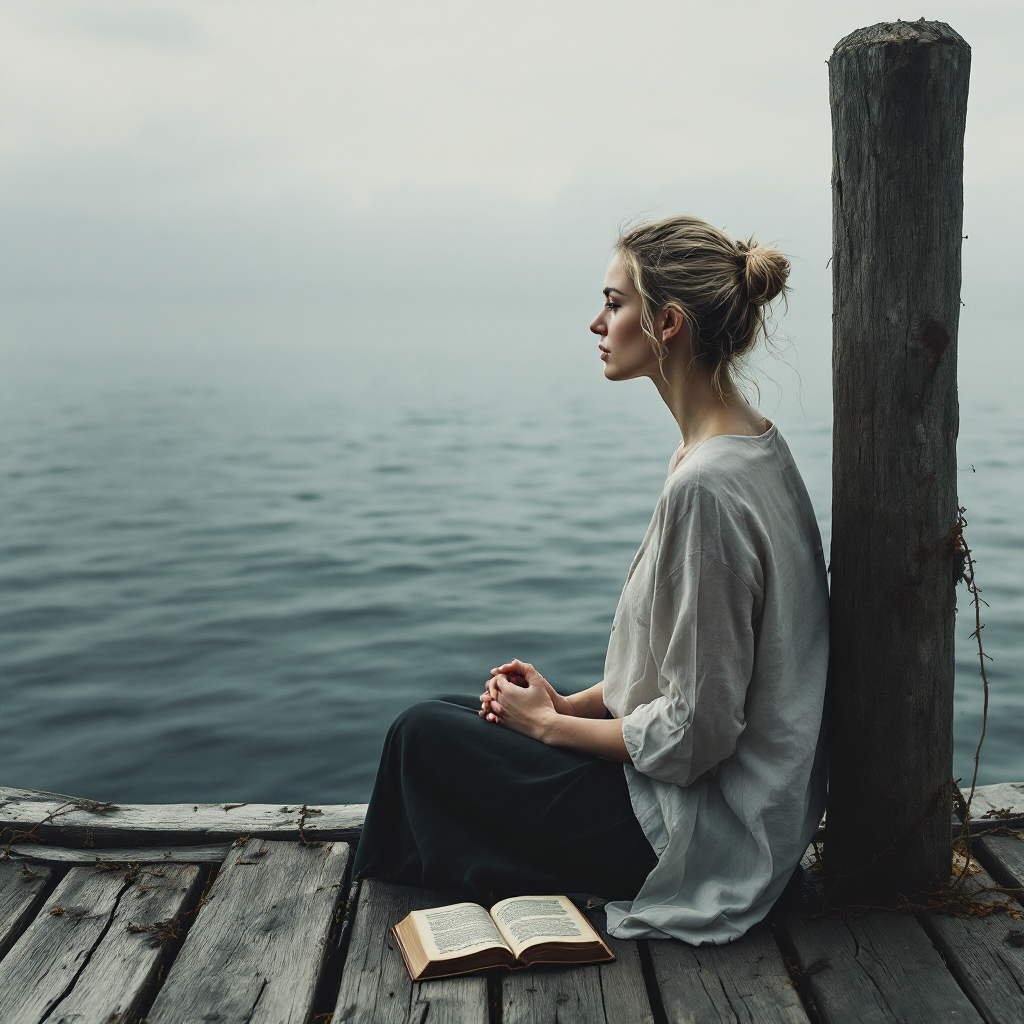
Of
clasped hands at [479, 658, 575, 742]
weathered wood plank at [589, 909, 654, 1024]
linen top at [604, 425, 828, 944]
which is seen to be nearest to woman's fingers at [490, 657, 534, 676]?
clasped hands at [479, 658, 575, 742]

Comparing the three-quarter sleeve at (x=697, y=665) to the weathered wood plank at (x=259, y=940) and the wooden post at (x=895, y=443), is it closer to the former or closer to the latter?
the wooden post at (x=895, y=443)

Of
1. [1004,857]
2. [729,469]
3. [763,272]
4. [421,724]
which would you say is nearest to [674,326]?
[763,272]

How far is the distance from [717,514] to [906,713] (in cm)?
69

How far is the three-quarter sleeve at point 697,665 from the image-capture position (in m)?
2.29

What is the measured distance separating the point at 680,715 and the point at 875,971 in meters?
Result: 0.67

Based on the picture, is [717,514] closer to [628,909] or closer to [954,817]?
[628,909]

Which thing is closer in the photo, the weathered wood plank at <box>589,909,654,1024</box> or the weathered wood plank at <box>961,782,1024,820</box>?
the weathered wood plank at <box>589,909,654,1024</box>

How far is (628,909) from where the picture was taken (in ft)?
8.21

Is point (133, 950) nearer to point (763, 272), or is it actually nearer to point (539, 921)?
point (539, 921)

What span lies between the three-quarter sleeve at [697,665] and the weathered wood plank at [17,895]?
5.08 feet

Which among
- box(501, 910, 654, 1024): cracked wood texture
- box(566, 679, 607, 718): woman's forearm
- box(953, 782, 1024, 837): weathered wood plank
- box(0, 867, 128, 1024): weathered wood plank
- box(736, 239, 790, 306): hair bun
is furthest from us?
box(953, 782, 1024, 837): weathered wood plank

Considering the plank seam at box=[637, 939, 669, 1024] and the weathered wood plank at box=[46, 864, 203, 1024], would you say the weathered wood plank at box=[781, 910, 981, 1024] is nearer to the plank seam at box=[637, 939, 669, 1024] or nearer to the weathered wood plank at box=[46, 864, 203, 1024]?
the plank seam at box=[637, 939, 669, 1024]

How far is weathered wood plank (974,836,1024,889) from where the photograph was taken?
2740 millimetres

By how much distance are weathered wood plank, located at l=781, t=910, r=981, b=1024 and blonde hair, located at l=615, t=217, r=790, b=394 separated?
1.26 meters
